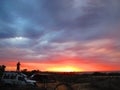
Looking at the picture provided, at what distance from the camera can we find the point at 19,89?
83.9 ft

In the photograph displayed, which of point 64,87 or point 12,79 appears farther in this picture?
point 12,79

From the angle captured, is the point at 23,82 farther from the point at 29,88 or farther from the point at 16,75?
the point at 29,88

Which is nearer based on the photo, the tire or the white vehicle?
the tire

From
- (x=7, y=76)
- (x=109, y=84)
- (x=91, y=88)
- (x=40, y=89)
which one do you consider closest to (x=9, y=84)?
(x=7, y=76)

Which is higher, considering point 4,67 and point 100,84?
point 4,67

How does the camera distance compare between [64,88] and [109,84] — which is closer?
[64,88]

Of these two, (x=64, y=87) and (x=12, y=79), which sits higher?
(x=12, y=79)

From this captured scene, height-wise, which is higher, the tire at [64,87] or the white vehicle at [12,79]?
the white vehicle at [12,79]

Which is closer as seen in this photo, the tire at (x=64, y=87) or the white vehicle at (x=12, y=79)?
the tire at (x=64, y=87)

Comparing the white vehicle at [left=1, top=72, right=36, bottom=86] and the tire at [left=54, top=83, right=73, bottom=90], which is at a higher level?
the white vehicle at [left=1, top=72, right=36, bottom=86]

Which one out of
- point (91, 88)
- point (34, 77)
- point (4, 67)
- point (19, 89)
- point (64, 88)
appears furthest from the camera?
point (34, 77)

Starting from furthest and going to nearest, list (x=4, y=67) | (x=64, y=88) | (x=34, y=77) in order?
(x=34, y=77)
(x=4, y=67)
(x=64, y=88)

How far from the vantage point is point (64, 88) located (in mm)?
31516

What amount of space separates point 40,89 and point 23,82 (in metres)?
6.51
